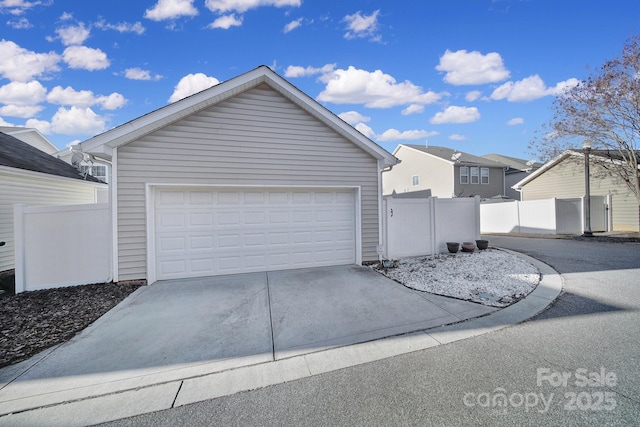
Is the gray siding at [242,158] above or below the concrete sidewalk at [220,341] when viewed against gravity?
above

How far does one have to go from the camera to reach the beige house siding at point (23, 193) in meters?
7.71

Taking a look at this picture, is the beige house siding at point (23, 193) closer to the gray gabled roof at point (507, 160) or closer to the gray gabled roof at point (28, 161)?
the gray gabled roof at point (28, 161)

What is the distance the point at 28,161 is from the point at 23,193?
59.6 inches

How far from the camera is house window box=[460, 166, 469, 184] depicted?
21328 millimetres

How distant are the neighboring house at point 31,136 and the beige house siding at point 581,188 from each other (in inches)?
1246

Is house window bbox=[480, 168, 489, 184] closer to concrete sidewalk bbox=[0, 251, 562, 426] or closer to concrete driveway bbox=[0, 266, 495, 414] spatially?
concrete sidewalk bbox=[0, 251, 562, 426]

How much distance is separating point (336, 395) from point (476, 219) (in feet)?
27.9

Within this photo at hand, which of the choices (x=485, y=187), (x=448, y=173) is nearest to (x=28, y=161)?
(x=448, y=173)

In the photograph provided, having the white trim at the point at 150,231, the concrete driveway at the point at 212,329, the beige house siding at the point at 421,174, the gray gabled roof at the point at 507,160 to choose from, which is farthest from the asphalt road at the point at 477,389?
the gray gabled roof at the point at 507,160

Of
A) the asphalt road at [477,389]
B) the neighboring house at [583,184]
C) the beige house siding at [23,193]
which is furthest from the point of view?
the neighboring house at [583,184]

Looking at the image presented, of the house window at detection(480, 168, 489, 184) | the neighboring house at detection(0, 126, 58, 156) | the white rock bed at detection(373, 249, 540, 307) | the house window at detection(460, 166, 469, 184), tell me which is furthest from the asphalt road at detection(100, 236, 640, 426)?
the neighboring house at detection(0, 126, 58, 156)

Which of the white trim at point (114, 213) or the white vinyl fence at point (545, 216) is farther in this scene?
the white vinyl fence at point (545, 216)

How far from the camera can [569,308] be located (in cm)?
424

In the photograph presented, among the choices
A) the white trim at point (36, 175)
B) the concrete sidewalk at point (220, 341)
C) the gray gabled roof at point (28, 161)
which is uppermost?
the gray gabled roof at point (28, 161)
